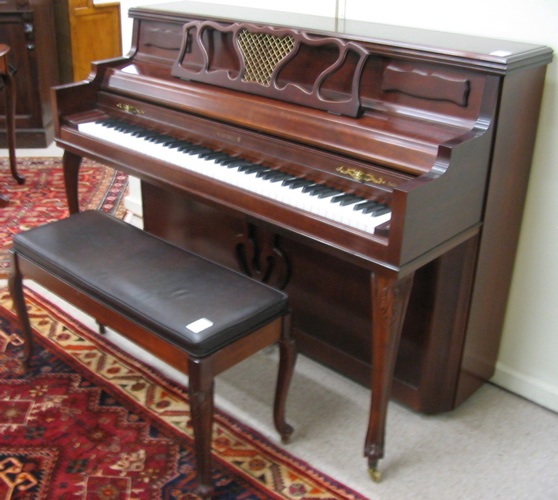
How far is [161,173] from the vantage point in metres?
2.11

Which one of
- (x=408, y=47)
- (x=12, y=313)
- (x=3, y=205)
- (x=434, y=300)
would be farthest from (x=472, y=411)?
(x=3, y=205)

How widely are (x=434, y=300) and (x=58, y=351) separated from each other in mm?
1299

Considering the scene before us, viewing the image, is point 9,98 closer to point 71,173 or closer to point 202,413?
point 71,173

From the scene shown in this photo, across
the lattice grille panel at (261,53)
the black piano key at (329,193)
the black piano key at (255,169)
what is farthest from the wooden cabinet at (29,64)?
the black piano key at (329,193)

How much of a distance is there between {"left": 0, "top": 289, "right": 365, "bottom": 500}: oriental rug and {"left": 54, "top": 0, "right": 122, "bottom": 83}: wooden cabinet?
9.94 feet

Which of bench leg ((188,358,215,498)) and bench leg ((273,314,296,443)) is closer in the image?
bench leg ((188,358,215,498))

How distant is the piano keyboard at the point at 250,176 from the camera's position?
170 centimetres

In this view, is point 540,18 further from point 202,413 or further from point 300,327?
point 202,413

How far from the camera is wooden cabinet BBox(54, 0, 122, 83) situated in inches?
189

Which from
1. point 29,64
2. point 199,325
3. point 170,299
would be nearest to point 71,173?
point 170,299

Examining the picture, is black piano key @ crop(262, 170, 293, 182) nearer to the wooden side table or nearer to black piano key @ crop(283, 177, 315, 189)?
black piano key @ crop(283, 177, 315, 189)

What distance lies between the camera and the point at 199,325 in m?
1.64

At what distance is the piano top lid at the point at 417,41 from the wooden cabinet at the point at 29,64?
2.09m

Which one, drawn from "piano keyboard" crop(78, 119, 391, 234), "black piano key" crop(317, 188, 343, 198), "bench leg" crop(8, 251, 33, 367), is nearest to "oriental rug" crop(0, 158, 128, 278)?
"bench leg" crop(8, 251, 33, 367)
